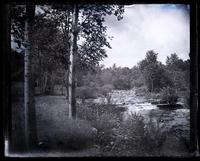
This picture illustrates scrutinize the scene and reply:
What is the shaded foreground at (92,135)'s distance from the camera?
4125mm

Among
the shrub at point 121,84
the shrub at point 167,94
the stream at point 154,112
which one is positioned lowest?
the stream at point 154,112

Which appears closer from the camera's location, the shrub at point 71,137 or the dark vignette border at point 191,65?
the dark vignette border at point 191,65

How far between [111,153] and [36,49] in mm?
1800

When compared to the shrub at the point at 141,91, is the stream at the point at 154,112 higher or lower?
lower

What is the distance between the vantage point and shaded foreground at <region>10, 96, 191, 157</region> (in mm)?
4125

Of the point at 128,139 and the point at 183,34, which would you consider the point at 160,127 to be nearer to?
the point at 128,139

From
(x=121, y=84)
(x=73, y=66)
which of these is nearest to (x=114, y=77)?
(x=121, y=84)

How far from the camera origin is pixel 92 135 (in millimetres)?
4195

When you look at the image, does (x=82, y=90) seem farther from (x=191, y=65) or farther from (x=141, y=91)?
(x=191, y=65)

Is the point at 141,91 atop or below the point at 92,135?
atop

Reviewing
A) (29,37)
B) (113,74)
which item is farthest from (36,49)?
(113,74)

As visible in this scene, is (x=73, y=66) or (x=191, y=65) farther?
(x=73, y=66)

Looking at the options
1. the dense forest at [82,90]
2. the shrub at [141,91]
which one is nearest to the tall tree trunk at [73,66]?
the dense forest at [82,90]

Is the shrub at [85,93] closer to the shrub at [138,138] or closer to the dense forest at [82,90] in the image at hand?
the dense forest at [82,90]
